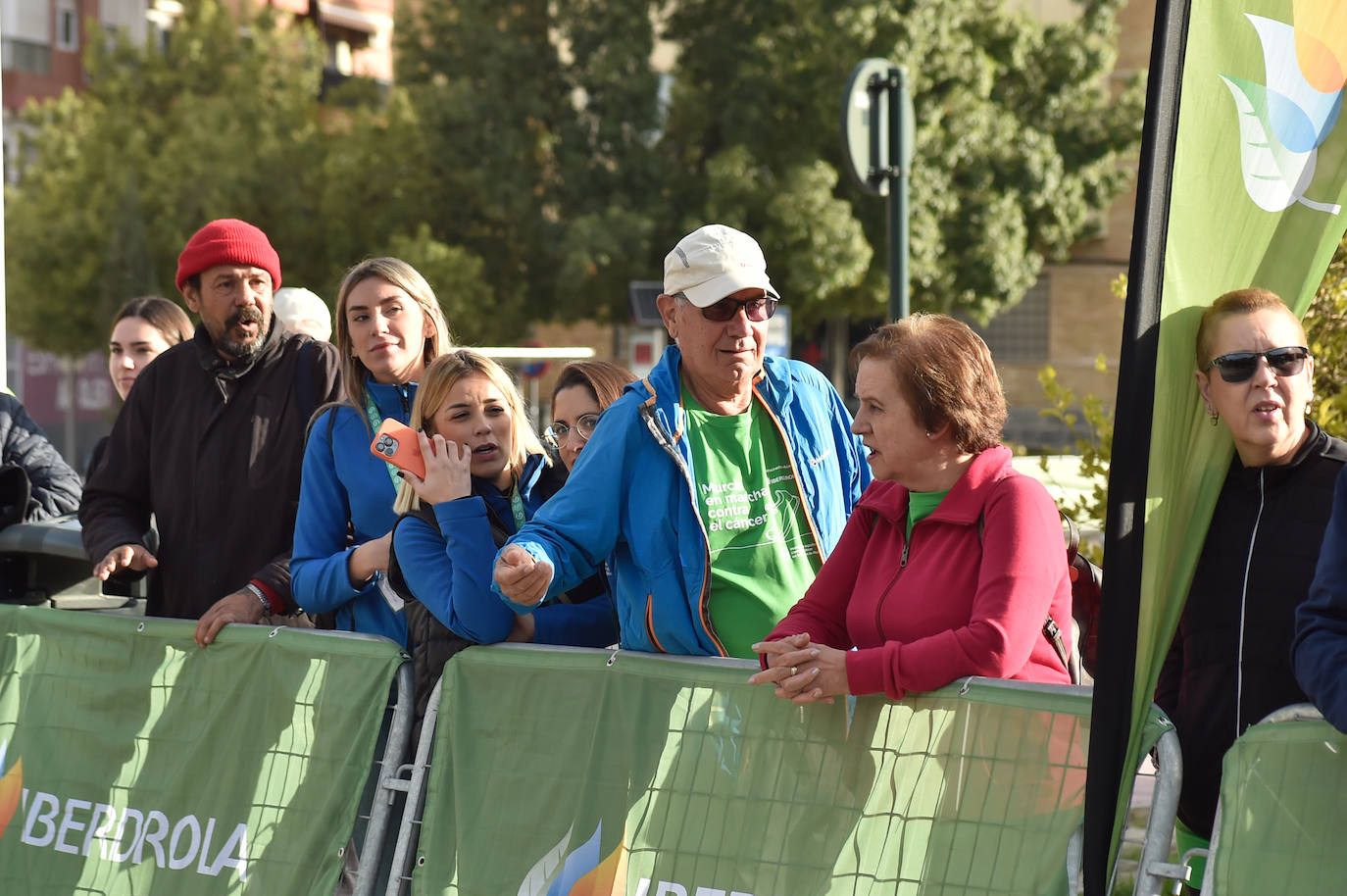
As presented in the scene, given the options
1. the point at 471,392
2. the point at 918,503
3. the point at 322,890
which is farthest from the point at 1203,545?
the point at 322,890

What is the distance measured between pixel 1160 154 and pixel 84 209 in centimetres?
2618

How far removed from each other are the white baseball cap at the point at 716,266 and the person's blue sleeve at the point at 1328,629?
4.38 ft

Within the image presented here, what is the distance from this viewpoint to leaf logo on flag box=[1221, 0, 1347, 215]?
247cm

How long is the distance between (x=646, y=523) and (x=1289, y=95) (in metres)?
1.54

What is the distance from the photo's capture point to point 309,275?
998 inches

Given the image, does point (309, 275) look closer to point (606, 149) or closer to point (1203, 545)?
point (606, 149)

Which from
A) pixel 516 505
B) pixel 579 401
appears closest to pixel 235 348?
pixel 579 401

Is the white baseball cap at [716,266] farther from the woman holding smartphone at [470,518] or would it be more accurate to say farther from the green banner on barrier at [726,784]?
the green banner on barrier at [726,784]

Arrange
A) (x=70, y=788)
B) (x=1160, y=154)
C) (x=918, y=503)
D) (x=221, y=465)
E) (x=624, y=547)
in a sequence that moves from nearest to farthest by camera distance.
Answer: (x=1160, y=154) < (x=918, y=503) < (x=624, y=547) < (x=70, y=788) < (x=221, y=465)

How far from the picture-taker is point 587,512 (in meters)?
3.25

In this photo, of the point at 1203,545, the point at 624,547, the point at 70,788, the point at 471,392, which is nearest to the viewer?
the point at 1203,545

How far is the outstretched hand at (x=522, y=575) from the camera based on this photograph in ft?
10.00

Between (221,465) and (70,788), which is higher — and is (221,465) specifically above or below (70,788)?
above

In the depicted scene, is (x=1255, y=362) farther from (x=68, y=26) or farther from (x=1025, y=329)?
(x=68, y=26)
